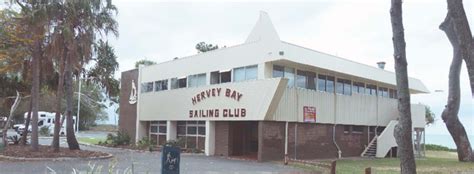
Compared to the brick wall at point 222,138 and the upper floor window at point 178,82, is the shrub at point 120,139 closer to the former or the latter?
the upper floor window at point 178,82

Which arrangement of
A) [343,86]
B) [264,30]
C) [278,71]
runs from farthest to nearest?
[343,86]
[264,30]
[278,71]

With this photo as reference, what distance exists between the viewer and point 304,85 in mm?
25859

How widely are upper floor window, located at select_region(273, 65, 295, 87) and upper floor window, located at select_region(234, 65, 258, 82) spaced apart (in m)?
1.03

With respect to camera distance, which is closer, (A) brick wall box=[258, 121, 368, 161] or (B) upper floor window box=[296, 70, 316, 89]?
(A) brick wall box=[258, 121, 368, 161]

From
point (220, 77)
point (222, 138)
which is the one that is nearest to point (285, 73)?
point (220, 77)

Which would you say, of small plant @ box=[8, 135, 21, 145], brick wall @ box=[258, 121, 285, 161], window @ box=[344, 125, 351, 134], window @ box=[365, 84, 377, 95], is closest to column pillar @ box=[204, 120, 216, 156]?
brick wall @ box=[258, 121, 285, 161]

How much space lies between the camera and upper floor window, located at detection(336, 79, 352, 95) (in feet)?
92.9

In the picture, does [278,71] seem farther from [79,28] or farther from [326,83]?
[79,28]

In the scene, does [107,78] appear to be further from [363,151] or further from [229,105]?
[363,151]

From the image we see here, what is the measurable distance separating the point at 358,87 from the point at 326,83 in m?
3.92

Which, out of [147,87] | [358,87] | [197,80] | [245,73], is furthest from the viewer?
[147,87]

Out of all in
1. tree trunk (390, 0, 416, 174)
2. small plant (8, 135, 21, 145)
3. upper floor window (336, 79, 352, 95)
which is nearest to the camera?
tree trunk (390, 0, 416, 174)

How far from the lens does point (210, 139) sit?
1030 inches

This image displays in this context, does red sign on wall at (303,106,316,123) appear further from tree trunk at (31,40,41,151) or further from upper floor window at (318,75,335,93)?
tree trunk at (31,40,41,151)
